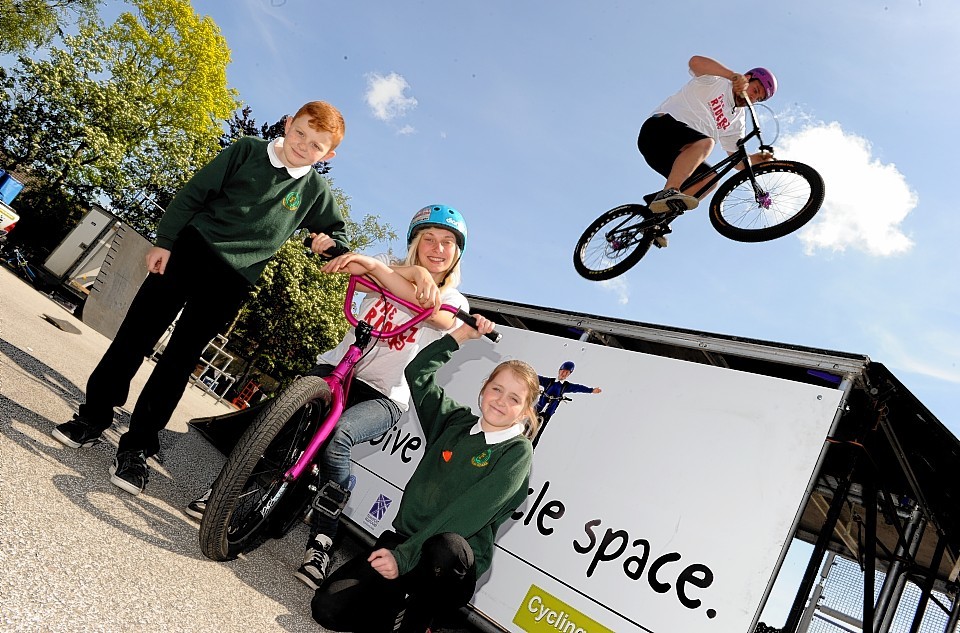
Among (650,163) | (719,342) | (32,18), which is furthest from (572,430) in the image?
(32,18)

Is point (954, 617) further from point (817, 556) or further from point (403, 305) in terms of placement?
point (403, 305)

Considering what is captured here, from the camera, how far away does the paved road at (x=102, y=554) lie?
5.20ft

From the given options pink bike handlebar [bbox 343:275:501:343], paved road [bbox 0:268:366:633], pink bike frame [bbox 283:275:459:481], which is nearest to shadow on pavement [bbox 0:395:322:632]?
paved road [bbox 0:268:366:633]

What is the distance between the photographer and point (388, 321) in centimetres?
304

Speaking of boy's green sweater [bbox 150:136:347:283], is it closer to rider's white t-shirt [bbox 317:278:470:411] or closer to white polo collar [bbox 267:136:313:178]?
white polo collar [bbox 267:136:313:178]

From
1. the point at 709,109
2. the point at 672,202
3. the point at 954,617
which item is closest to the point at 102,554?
the point at 672,202

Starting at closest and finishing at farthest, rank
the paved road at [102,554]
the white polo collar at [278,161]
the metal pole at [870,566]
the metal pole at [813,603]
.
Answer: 1. the paved road at [102,554]
2. the white polo collar at [278,161]
3. the metal pole at [870,566]
4. the metal pole at [813,603]

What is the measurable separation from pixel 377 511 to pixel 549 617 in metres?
1.53

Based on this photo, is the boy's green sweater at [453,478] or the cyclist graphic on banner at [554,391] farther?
the cyclist graphic on banner at [554,391]

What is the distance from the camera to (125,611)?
1675mm

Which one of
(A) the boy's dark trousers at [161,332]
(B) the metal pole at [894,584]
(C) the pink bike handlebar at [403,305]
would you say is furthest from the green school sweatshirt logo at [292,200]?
(B) the metal pole at [894,584]

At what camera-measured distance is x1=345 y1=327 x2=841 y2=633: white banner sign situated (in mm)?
2627

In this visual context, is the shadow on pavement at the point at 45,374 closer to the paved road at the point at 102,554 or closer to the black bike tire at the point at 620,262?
the paved road at the point at 102,554

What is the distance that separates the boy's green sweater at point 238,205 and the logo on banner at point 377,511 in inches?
71.4
